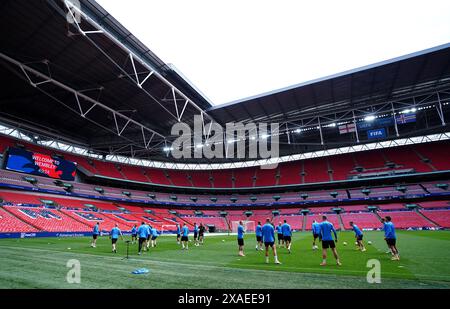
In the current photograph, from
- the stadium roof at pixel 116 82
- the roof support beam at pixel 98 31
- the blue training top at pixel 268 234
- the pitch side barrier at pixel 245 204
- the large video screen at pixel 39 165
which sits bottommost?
the blue training top at pixel 268 234

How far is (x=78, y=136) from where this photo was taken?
43.6 meters

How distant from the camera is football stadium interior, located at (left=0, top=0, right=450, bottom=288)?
10.2 m

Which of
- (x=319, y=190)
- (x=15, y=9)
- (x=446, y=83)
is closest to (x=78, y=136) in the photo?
(x=15, y=9)

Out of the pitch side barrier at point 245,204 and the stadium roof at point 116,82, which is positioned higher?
the stadium roof at point 116,82

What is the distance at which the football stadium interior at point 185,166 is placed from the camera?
1024 centimetres

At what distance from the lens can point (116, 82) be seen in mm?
24250

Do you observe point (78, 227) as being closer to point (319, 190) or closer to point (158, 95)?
point (158, 95)

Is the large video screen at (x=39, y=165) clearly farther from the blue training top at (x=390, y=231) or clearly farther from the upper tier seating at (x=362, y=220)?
the upper tier seating at (x=362, y=220)

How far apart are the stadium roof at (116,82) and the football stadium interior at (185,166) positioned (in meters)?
0.15

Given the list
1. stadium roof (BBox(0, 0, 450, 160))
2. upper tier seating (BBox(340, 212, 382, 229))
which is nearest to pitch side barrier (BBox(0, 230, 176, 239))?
stadium roof (BBox(0, 0, 450, 160))

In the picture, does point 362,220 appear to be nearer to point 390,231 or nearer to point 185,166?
point 390,231

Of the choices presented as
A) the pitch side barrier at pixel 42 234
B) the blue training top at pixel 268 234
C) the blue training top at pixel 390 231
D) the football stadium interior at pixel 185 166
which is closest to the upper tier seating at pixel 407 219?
the football stadium interior at pixel 185 166
